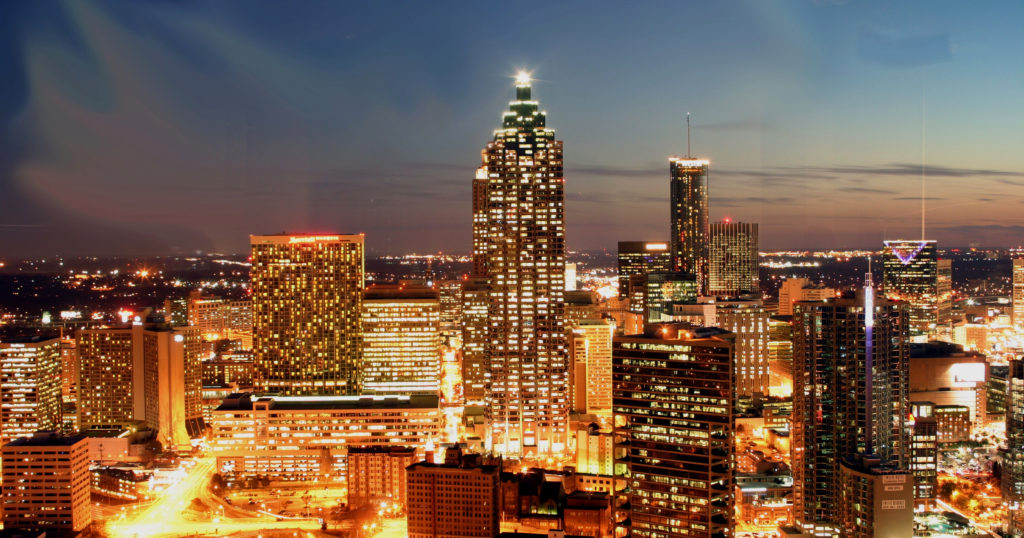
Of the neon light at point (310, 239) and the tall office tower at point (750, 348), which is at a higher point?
the neon light at point (310, 239)

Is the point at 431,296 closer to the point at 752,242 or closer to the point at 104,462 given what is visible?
the point at 104,462

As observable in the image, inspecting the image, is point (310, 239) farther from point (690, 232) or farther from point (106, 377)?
point (690, 232)

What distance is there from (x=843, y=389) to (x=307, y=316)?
524 inches

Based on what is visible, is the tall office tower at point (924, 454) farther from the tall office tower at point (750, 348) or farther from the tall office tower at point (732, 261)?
the tall office tower at point (732, 261)

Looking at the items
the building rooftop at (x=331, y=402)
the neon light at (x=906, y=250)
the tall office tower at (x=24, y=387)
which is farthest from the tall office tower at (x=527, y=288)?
the tall office tower at (x=24, y=387)

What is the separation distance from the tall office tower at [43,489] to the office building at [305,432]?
4.14 meters

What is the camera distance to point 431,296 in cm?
2481

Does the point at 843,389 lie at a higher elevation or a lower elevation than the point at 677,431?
higher

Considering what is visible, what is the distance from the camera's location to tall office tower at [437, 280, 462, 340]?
30.0 meters

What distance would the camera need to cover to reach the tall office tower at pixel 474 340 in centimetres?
2414

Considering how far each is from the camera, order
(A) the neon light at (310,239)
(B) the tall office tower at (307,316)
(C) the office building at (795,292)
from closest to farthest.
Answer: (C) the office building at (795,292)
(A) the neon light at (310,239)
(B) the tall office tower at (307,316)

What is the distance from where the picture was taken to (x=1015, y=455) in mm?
15164

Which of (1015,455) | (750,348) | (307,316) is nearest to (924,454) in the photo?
(1015,455)

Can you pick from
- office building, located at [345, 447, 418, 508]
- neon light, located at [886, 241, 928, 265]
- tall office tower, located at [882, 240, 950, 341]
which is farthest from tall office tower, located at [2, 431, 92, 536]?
tall office tower, located at [882, 240, 950, 341]
